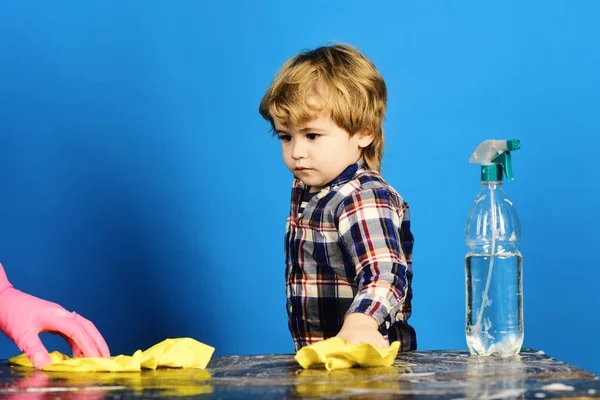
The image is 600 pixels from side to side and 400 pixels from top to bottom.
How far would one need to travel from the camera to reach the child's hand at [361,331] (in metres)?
1.21

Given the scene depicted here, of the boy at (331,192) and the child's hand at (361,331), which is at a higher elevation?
the boy at (331,192)

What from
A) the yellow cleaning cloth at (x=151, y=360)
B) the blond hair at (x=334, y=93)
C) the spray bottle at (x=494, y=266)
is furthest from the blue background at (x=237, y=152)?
the yellow cleaning cloth at (x=151, y=360)


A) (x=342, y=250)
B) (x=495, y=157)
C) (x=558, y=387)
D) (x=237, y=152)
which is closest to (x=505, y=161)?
(x=495, y=157)

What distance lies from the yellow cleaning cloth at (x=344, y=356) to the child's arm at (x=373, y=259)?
65 millimetres

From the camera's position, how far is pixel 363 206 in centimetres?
144

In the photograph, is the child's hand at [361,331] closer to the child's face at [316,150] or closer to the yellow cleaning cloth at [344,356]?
the yellow cleaning cloth at [344,356]

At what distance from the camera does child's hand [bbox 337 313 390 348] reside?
1210 millimetres

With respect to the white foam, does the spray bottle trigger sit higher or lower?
higher

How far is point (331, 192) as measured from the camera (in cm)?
151

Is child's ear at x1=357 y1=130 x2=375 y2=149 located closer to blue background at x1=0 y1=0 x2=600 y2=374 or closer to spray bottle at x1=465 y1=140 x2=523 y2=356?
spray bottle at x1=465 y1=140 x2=523 y2=356

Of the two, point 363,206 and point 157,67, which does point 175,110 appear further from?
point 363,206

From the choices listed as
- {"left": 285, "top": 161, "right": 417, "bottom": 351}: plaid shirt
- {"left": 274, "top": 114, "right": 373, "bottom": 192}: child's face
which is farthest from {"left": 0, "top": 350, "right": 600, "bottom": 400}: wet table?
{"left": 274, "top": 114, "right": 373, "bottom": 192}: child's face

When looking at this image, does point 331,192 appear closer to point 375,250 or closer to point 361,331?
point 375,250

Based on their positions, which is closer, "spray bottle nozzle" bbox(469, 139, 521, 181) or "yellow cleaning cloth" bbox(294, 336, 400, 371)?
"yellow cleaning cloth" bbox(294, 336, 400, 371)
